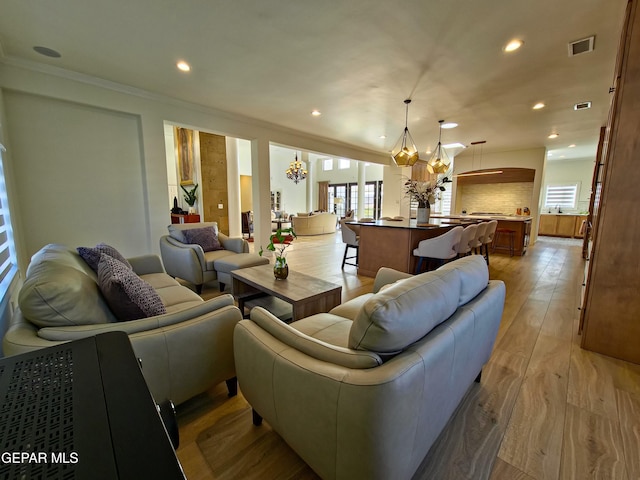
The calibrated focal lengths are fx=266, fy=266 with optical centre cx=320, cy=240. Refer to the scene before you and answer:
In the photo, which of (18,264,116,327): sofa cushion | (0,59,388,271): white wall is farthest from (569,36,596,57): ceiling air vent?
(0,59,388,271): white wall

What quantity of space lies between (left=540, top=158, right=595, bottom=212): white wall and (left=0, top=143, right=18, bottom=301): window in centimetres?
1172

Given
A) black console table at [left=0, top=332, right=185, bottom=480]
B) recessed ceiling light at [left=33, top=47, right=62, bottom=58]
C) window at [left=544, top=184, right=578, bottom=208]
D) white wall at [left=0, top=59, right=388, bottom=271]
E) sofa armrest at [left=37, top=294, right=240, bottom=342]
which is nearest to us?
black console table at [left=0, top=332, right=185, bottom=480]

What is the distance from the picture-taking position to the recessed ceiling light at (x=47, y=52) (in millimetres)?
2775

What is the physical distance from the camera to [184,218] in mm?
6250

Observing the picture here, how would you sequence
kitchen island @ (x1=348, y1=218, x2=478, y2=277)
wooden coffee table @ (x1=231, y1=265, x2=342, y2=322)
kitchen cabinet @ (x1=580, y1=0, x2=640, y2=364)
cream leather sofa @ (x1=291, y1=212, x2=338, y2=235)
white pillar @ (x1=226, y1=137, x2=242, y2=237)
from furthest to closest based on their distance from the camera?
cream leather sofa @ (x1=291, y1=212, x2=338, y2=235), white pillar @ (x1=226, y1=137, x2=242, y2=237), kitchen island @ (x1=348, y1=218, x2=478, y2=277), wooden coffee table @ (x1=231, y1=265, x2=342, y2=322), kitchen cabinet @ (x1=580, y1=0, x2=640, y2=364)

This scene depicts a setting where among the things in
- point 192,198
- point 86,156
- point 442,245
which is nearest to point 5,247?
point 86,156

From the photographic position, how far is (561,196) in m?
9.23

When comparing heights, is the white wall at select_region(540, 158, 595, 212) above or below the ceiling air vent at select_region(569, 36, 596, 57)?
below

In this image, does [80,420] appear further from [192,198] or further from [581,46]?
[192,198]

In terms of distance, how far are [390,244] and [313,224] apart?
5.58m

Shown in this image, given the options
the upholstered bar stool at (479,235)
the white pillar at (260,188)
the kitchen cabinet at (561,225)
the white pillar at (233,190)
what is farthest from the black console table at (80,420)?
the kitchen cabinet at (561,225)

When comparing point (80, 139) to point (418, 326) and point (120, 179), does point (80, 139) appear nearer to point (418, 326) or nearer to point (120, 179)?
point (120, 179)

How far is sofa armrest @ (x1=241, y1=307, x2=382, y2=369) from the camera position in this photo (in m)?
0.92

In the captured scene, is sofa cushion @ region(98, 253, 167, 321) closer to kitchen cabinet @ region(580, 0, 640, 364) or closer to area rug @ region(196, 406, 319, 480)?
area rug @ region(196, 406, 319, 480)
